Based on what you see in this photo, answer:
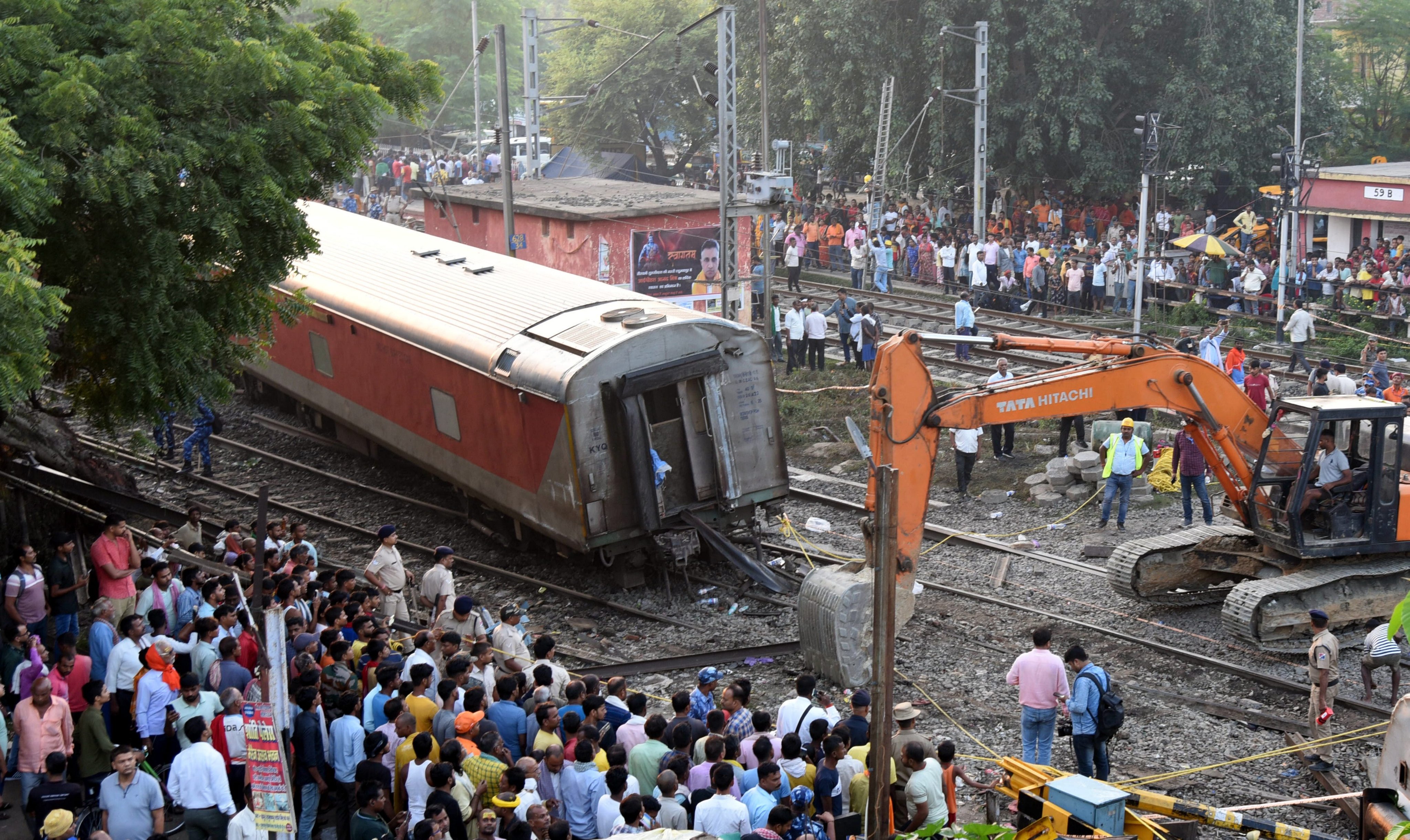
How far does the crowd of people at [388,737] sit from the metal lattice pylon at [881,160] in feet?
82.1

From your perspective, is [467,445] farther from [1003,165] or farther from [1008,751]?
[1003,165]

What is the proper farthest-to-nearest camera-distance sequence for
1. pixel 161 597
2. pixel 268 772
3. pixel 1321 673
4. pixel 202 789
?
pixel 161 597
pixel 1321 673
pixel 202 789
pixel 268 772

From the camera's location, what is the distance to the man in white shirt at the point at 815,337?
964 inches

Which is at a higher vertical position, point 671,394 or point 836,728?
point 671,394

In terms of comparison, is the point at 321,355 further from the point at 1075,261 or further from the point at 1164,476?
the point at 1075,261

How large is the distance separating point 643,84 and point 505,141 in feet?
81.5

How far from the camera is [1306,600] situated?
1361cm

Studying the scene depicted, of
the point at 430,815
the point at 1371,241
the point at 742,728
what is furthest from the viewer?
the point at 1371,241

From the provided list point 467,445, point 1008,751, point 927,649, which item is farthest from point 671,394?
point 1008,751

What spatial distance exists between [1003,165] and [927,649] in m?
25.9

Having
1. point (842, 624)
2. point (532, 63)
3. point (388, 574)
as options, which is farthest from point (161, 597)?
point (532, 63)

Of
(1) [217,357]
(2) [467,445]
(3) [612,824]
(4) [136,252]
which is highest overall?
(4) [136,252]

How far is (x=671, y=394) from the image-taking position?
49.6 ft

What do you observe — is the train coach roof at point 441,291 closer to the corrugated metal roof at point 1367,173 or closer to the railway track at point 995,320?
the railway track at point 995,320
